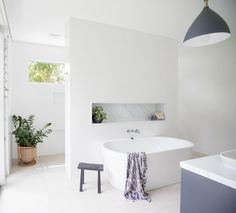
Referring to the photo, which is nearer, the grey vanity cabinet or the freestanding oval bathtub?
the grey vanity cabinet

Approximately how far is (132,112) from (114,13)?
6.61 ft

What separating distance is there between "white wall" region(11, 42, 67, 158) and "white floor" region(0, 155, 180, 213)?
4.59ft

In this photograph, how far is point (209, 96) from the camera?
502 centimetres

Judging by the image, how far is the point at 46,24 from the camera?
3666mm

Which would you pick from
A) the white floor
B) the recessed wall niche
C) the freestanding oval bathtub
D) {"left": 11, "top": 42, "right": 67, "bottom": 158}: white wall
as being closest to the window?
{"left": 11, "top": 42, "right": 67, "bottom": 158}: white wall

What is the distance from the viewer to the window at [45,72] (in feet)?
16.2

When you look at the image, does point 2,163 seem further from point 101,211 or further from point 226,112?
point 226,112

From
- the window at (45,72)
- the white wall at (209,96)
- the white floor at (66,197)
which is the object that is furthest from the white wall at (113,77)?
the window at (45,72)

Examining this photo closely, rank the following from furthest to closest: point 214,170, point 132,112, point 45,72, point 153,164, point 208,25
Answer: point 45,72 < point 132,112 < point 153,164 < point 208,25 < point 214,170

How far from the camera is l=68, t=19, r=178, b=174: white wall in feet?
11.6

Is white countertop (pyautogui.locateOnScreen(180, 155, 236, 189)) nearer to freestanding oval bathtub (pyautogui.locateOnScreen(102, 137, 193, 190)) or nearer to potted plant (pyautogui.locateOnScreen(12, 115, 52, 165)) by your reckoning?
freestanding oval bathtub (pyautogui.locateOnScreen(102, 137, 193, 190))

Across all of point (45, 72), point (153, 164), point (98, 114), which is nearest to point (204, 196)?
point (153, 164)

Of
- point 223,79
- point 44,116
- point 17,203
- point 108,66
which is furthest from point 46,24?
point 223,79

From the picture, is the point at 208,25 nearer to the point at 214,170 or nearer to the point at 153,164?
the point at 214,170
